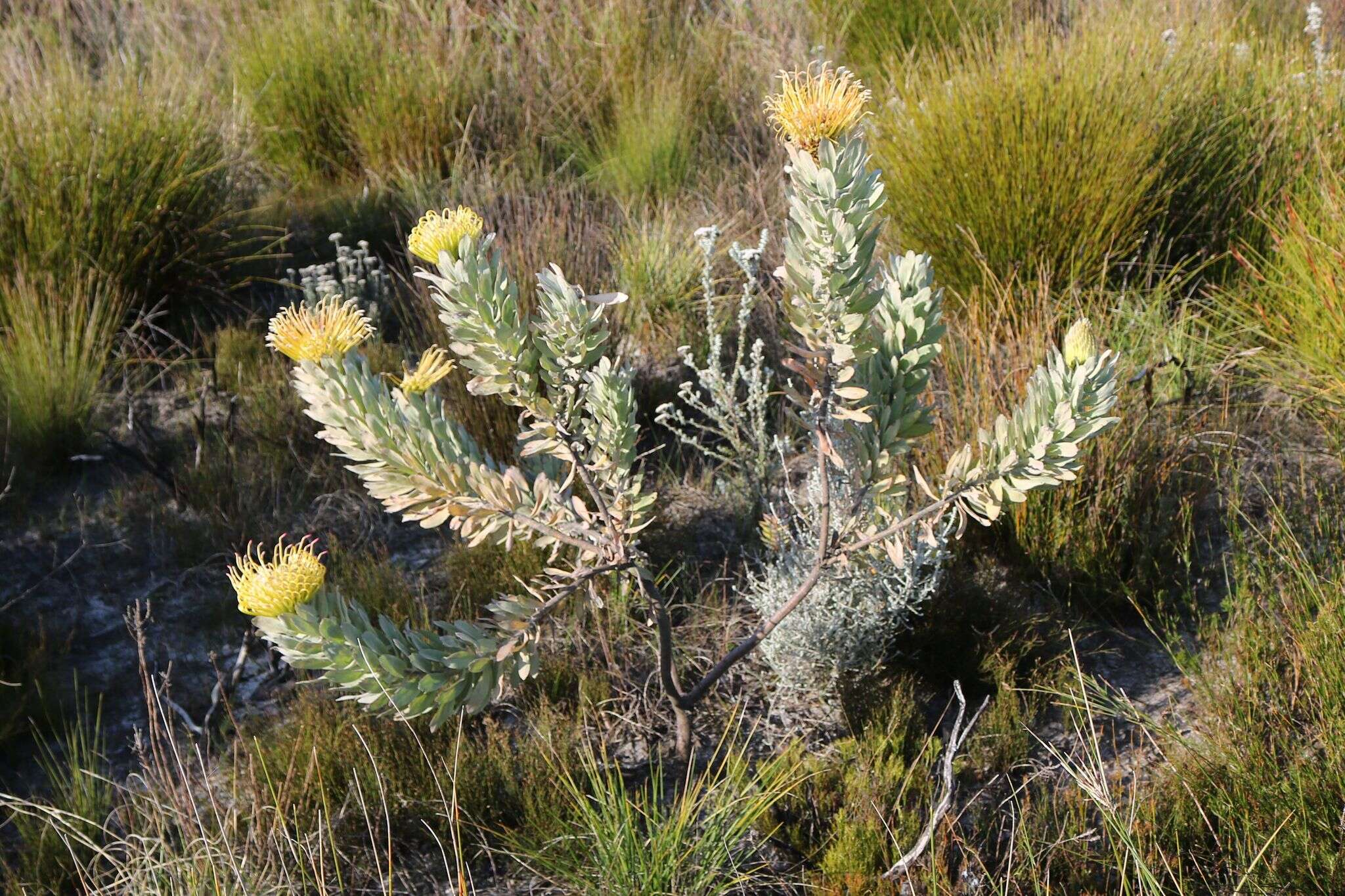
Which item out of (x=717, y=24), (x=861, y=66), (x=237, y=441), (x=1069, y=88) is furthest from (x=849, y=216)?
(x=717, y=24)

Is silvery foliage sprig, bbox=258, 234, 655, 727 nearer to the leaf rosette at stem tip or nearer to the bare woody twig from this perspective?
the leaf rosette at stem tip

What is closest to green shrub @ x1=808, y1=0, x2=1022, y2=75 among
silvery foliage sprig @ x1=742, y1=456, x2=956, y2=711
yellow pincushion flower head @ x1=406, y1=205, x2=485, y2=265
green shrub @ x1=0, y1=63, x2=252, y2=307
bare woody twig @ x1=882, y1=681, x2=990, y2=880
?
Answer: green shrub @ x1=0, y1=63, x2=252, y2=307

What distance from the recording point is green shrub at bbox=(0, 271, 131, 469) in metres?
3.27

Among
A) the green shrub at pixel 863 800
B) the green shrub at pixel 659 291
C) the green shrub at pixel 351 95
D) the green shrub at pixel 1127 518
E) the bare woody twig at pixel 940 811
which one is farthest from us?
the green shrub at pixel 351 95

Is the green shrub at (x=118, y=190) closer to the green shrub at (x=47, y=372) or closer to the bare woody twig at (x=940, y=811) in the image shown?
the green shrub at (x=47, y=372)

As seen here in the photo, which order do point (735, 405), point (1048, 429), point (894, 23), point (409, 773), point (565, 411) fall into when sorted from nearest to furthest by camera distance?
point (1048, 429) < point (565, 411) < point (409, 773) < point (735, 405) < point (894, 23)

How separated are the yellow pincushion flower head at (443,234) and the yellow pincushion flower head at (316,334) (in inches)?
5.0

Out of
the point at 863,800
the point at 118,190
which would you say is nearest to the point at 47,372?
the point at 118,190

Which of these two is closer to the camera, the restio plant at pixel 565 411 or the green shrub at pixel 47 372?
the restio plant at pixel 565 411

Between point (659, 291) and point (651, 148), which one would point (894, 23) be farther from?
point (659, 291)

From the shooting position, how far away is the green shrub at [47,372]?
3271mm

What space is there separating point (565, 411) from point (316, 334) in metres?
0.40

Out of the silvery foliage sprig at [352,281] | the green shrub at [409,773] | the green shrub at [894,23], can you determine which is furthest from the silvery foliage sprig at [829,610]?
the green shrub at [894,23]

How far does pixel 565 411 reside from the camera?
1.69 m
